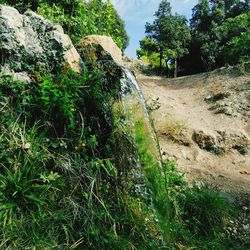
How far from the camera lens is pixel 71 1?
7496 millimetres

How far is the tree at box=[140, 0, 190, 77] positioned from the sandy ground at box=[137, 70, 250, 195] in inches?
487

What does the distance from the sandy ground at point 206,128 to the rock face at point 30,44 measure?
108 inches

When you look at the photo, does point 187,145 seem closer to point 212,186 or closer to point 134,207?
point 212,186

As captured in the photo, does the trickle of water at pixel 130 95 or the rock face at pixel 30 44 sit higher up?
the rock face at pixel 30 44

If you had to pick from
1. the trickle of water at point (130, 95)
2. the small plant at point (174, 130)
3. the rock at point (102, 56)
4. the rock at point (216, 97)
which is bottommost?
the small plant at point (174, 130)

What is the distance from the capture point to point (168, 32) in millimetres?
23828

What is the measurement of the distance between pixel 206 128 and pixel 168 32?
685 inches

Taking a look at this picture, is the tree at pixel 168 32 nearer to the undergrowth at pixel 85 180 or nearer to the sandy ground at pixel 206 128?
the sandy ground at pixel 206 128

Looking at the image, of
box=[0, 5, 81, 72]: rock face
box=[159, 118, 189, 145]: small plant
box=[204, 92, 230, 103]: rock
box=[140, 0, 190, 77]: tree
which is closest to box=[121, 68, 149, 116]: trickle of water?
box=[0, 5, 81, 72]: rock face

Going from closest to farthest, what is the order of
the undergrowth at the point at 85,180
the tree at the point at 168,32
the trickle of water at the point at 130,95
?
the undergrowth at the point at 85,180 < the trickle of water at the point at 130,95 < the tree at the point at 168,32

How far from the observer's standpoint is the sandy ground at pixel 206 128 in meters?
5.92

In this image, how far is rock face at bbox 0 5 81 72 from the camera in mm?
4004

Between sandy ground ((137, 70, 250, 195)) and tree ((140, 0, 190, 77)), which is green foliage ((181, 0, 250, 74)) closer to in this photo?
tree ((140, 0, 190, 77))

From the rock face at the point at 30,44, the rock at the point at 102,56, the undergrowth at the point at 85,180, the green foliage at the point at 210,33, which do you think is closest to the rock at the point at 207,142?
the undergrowth at the point at 85,180
